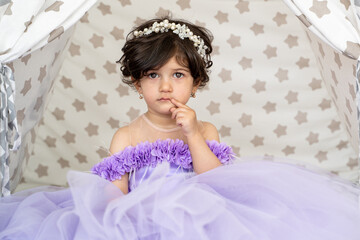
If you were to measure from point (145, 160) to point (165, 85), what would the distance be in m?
0.25

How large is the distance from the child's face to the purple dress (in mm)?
351

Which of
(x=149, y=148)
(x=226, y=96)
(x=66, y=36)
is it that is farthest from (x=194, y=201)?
(x=226, y=96)

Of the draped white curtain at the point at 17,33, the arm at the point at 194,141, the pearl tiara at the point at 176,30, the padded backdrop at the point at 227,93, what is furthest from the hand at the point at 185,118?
the padded backdrop at the point at 227,93

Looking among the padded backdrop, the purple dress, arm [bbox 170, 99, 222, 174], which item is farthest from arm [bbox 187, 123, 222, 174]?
the padded backdrop

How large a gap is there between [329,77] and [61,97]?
1.34m

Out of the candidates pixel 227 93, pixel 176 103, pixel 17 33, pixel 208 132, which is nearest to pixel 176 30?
pixel 176 103

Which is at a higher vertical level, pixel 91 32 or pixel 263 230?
pixel 91 32

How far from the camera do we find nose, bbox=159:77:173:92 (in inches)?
68.3

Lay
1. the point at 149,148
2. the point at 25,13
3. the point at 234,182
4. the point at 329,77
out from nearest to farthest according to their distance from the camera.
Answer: the point at 234,182 < the point at 25,13 < the point at 149,148 < the point at 329,77

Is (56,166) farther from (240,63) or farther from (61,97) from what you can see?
(240,63)

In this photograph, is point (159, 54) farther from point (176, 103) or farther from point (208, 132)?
point (208, 132)

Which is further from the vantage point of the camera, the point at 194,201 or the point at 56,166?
the point at 56,166

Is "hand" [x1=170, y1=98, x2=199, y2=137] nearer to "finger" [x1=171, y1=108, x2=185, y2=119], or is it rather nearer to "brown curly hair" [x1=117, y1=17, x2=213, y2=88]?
"finger" [x1=171, y1=108, x2=185, y2=119]

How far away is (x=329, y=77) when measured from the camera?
7.39 ft
